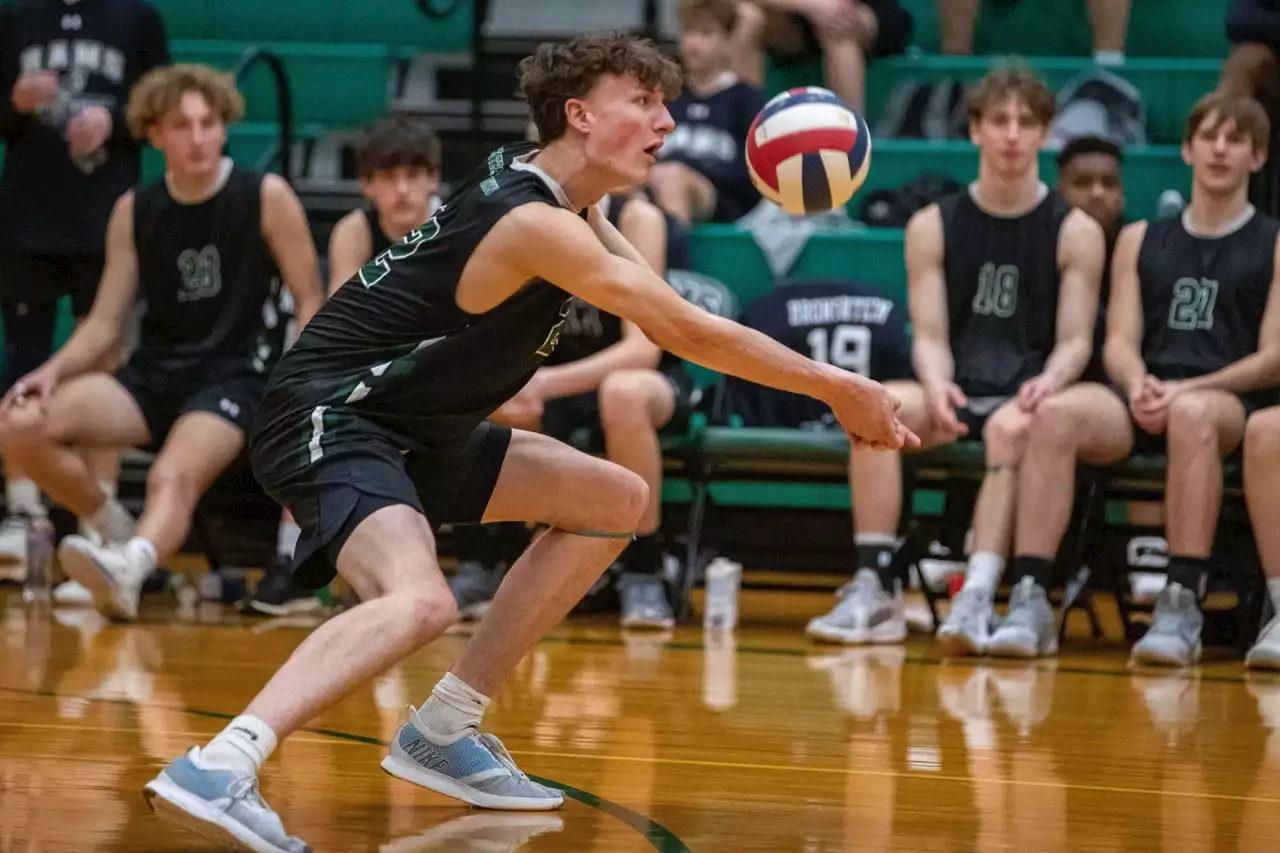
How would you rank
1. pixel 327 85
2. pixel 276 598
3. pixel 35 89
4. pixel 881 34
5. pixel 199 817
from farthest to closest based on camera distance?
pixel 327 85, pixel 881 34, pixel 35 89, pixel 276 598, pixel 199 817

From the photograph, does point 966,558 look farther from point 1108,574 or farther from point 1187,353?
point 1187,353

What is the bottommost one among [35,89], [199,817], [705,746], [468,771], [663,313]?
[705,746]

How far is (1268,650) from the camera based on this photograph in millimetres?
5414

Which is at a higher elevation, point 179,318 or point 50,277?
point 50,277

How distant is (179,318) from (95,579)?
1.11m

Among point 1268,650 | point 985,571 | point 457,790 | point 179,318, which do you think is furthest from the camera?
point 179,318

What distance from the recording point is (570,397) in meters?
6.15

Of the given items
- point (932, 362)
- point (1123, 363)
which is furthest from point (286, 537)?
point (1123, 363)

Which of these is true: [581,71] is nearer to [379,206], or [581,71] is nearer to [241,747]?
[241,747]

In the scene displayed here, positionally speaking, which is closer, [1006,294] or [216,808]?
[216,808]

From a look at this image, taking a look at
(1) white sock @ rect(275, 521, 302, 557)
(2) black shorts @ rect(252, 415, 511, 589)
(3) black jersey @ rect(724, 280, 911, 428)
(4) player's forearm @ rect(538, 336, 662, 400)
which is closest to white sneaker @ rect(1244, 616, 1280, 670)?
(3) black jersey @ rect(724, 280, 911, 428)

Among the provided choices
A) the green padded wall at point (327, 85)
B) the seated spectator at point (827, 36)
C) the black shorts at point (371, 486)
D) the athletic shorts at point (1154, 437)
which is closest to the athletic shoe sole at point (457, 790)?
the black shorts at point (371, 486)

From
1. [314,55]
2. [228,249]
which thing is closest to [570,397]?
[228,249]

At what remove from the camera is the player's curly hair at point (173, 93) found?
20.4 ft
